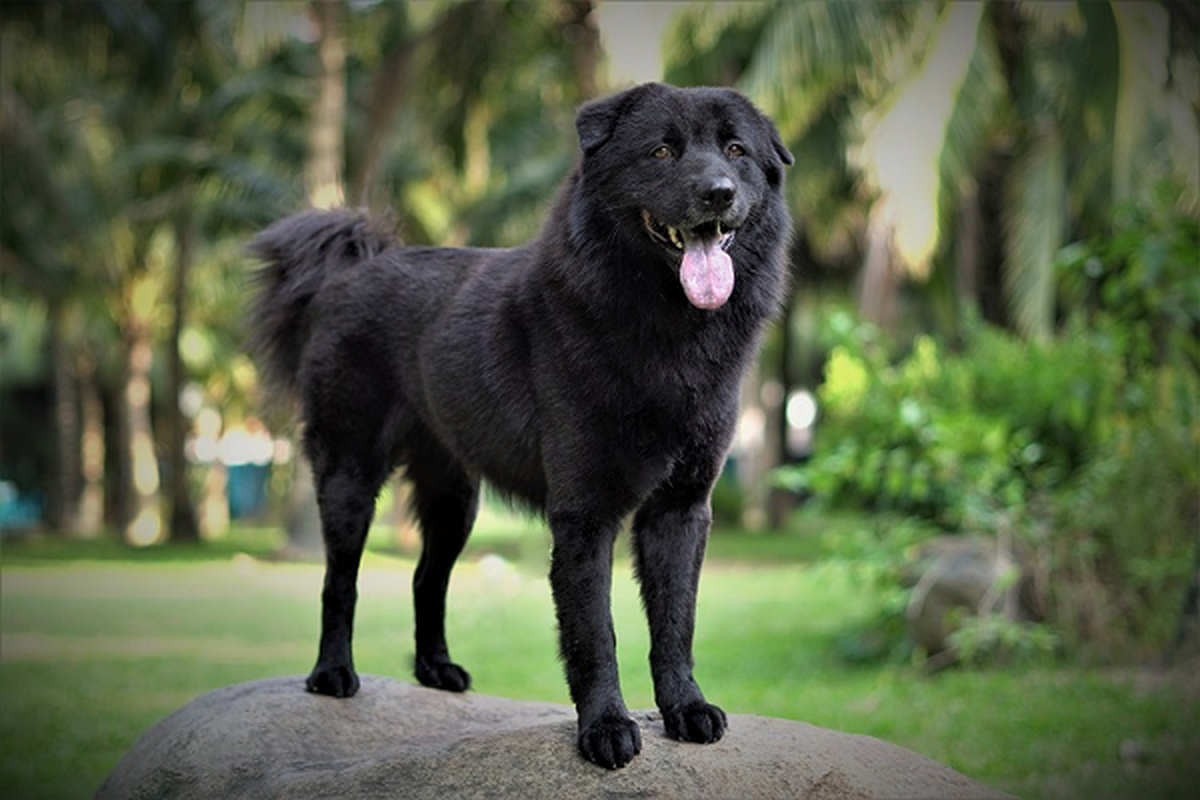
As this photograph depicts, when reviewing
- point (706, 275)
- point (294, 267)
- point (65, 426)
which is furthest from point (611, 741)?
point (65, 426)

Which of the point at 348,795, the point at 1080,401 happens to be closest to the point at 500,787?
the point at 348,795

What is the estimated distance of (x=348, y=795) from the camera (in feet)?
13.0

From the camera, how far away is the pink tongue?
12.0 ft

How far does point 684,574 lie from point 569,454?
0.53 meters

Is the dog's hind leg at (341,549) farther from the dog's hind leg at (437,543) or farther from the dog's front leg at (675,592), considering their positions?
the dog's front leg at (675,592)

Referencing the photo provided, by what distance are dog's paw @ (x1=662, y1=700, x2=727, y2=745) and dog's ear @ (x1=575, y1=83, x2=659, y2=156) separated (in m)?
1.69

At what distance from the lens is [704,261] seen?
3691mm

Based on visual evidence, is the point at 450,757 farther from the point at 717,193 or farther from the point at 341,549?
the point at 717,193

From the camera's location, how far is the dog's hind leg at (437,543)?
5059mm

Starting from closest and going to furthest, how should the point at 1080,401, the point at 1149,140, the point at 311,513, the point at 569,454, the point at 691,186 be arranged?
the point at 691,186, the point at 569,454, the point at 1080,401, the point at 1149,140, the point at 311,513

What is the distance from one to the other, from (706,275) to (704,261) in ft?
0.14

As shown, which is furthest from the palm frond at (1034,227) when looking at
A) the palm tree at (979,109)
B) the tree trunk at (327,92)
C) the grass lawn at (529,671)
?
the tree trunk at (327,92)

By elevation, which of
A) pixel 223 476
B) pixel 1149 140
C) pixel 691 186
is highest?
pixel 1149 140

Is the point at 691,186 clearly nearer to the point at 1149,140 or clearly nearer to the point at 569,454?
the point at 569,454
